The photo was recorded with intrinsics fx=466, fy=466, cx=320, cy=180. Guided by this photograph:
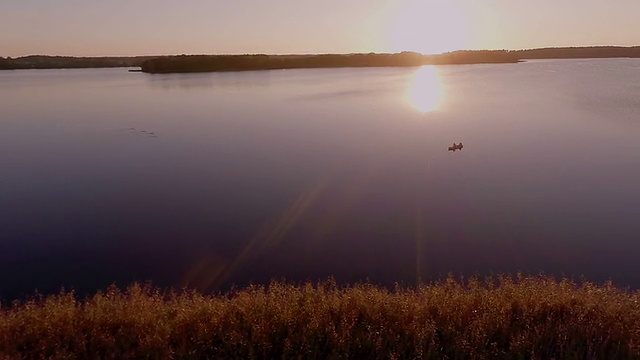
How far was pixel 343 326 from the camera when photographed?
6.05 m

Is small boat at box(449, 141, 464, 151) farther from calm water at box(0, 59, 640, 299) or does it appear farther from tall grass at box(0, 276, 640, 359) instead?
tall grass at box(0, 276, 640, 359)

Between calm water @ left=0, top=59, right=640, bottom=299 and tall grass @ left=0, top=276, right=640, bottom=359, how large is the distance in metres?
2.09

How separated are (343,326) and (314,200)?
734 cm

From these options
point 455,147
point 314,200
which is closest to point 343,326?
point 314,200

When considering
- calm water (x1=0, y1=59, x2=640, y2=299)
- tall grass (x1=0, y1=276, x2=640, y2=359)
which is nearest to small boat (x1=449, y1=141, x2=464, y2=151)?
calm water (x1=0, y1=59, x2=640, y2=299)

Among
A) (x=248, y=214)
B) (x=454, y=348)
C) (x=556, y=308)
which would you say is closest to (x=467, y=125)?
(x=248, y=214)

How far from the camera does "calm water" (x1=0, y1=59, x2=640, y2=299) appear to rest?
31.2 feet

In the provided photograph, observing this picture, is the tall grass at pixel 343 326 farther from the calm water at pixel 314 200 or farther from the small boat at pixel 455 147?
the small boat at pixel 455 147

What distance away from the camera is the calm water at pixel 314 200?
9.52 m

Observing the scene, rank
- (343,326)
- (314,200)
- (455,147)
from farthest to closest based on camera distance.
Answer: (455,147) < (314,200) < (343,326)

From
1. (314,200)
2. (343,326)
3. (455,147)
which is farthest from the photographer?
(455,147)

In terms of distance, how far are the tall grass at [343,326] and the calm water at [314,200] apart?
82.2 inches

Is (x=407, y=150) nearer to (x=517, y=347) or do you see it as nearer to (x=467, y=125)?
(x=467, y=125)

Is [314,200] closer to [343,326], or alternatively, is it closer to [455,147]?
[343,326]
